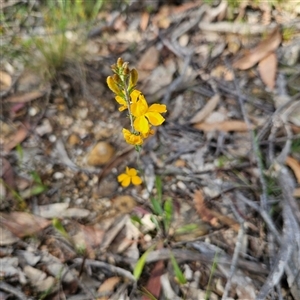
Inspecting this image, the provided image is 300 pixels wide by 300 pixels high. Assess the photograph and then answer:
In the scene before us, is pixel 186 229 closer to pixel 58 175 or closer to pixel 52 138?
pixel 58 175

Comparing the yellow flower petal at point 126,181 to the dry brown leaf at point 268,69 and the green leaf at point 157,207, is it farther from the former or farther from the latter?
the dry brown leaf at point 268,69

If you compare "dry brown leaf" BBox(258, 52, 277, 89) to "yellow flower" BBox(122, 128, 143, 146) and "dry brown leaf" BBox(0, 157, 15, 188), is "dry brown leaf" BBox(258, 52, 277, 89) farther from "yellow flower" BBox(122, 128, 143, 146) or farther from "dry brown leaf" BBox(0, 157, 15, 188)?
"dry brown leaf" BBox(0, 157, 15, 188)

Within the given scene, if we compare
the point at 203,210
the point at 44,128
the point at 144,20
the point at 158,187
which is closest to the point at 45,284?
the point at 158,187

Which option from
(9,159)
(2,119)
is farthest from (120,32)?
(9,159)

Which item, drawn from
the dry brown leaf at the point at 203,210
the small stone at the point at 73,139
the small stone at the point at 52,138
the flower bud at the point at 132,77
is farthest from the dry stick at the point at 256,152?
the small stone at the point at 52,138

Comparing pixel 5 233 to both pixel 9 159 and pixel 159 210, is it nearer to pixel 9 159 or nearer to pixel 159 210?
pixel 9 159

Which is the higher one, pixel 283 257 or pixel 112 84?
pixel 112 84

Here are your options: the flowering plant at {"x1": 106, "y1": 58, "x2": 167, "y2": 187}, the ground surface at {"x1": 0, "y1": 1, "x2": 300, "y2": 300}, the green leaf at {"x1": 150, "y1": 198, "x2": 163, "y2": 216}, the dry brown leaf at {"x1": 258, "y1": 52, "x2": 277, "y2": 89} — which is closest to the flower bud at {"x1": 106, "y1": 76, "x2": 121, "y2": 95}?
the flowering plant at {"x1": 106, "y1": 58, "x2": 167, "y2": 187}
